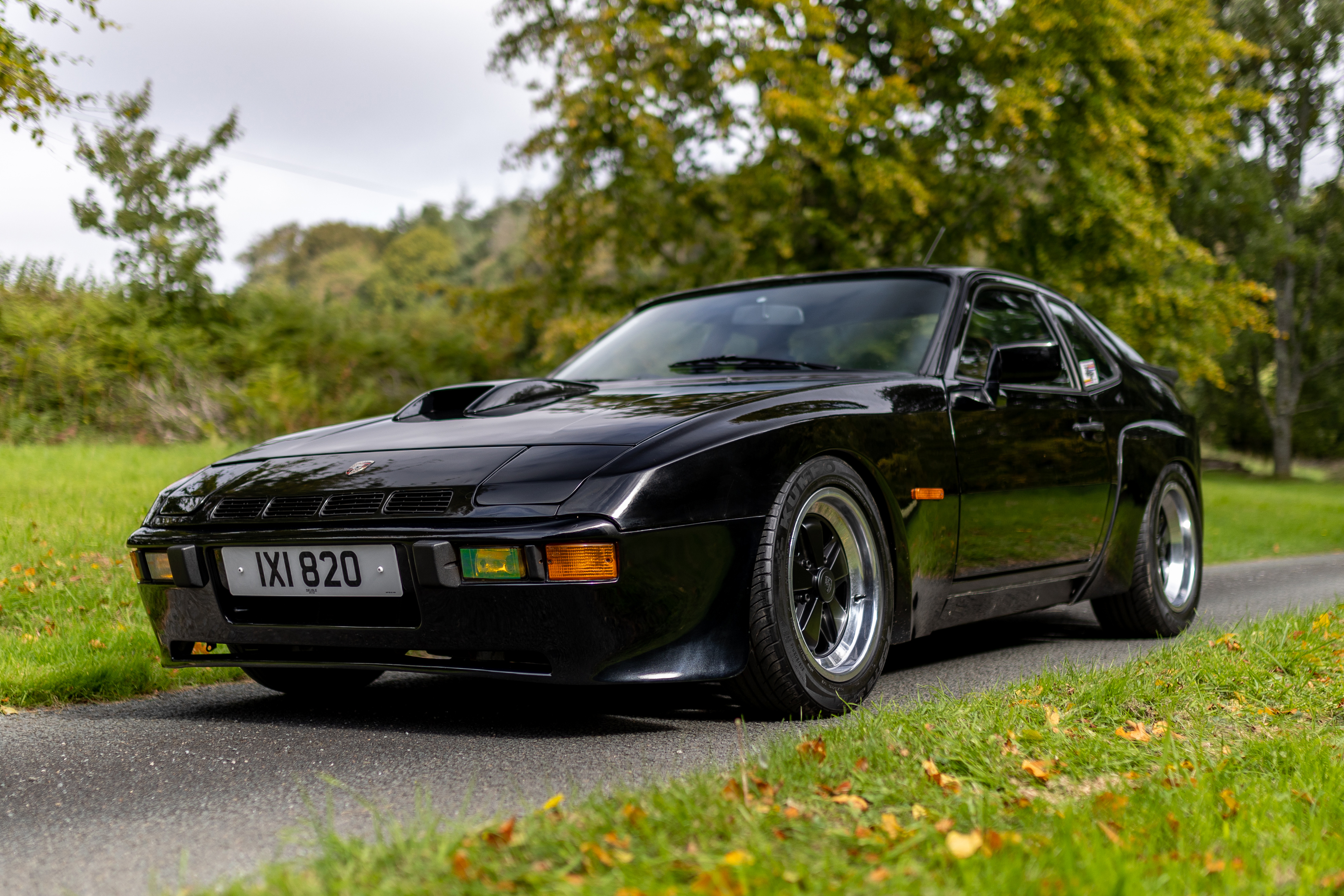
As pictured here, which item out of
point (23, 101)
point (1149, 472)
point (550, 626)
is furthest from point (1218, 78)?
point (550, 626)

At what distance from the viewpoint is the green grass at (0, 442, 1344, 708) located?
13.4 ft

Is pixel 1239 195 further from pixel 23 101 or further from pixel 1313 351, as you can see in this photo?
pixel 23 101

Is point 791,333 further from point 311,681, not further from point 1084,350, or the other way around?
point 311,681

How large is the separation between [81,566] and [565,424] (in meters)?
3.64

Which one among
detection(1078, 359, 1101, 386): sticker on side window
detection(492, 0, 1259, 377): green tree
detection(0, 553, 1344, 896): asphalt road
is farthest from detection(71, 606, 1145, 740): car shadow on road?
detection(492, 0, 1259, 377): green tree

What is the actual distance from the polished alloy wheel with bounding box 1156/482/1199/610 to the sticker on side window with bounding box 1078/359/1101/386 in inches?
27.9

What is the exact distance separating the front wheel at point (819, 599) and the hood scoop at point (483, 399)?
3.26ft

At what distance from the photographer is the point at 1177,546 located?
225 inches

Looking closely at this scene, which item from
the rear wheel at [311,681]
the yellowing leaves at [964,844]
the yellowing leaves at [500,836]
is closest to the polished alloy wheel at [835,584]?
the yellowing leaves at [964,844]

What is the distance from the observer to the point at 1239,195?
28.1 m

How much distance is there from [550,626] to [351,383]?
15558 mm

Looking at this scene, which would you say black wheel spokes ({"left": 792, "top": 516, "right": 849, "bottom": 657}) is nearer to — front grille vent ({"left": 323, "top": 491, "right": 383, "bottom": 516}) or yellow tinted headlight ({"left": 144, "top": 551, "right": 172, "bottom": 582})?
front grille vent ({"left": 323, "top": 491, "right": 383, "bottom": 516})

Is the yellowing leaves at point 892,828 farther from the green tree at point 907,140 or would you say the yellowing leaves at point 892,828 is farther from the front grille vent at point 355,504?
the green tree at point 907,140

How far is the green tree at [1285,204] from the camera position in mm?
28109
